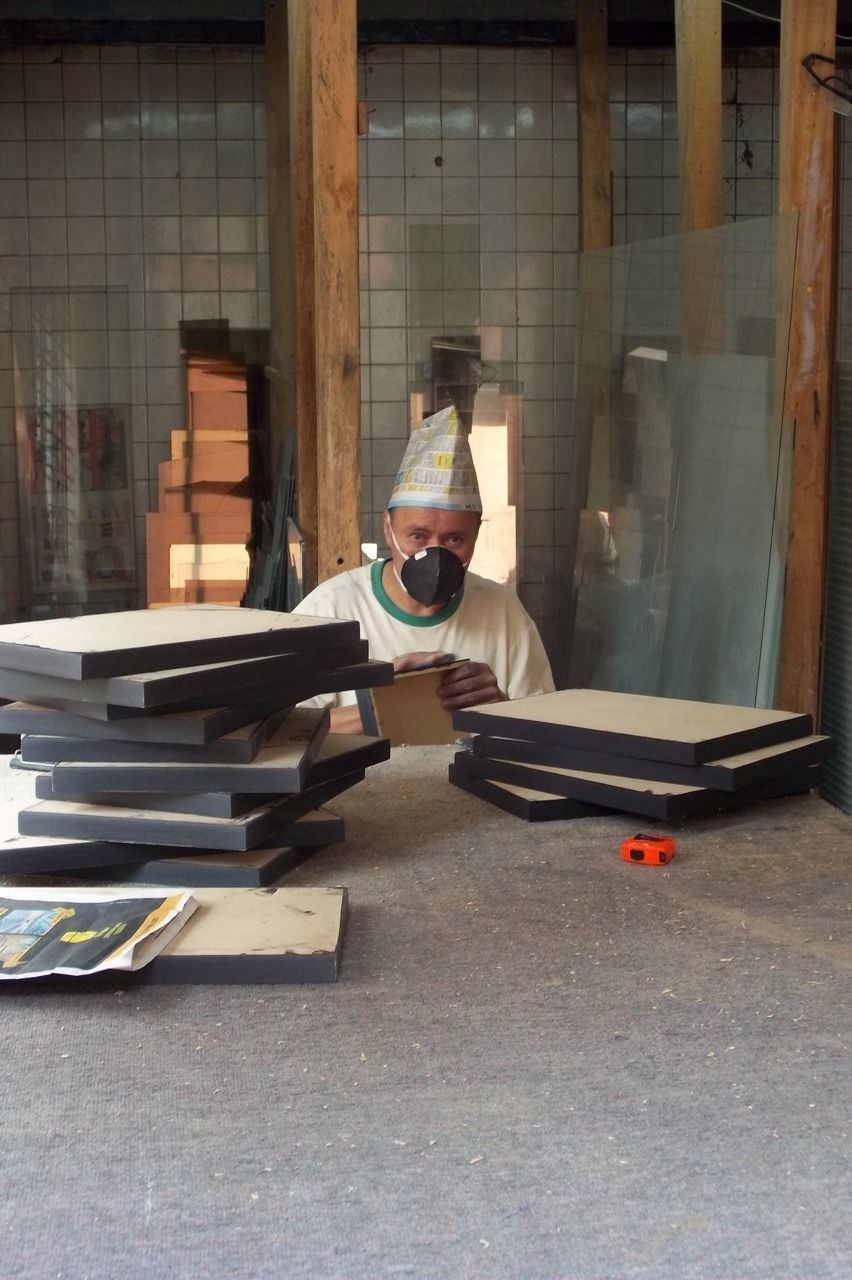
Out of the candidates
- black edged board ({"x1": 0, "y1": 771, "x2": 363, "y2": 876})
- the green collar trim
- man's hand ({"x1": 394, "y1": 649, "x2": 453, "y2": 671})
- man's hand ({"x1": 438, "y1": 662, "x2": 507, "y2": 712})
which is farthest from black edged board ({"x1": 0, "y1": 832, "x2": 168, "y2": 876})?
the green collar trim

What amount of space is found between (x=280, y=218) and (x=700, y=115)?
72.0 inches

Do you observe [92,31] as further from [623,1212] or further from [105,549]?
[623,1212]

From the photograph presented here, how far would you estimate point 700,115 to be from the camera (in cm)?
343

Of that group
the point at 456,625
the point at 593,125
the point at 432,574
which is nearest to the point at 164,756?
the point at 432,574

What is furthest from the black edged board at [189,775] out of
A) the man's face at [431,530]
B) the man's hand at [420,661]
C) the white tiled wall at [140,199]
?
the white tiled wall at [140,199]

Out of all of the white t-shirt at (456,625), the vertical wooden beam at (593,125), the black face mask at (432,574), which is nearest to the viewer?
the black face mask at (432,574)

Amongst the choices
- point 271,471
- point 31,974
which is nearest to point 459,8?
point 271,471

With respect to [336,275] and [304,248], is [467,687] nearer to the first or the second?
[336,275]

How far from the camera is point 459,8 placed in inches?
193

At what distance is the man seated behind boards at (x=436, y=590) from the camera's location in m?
2.50

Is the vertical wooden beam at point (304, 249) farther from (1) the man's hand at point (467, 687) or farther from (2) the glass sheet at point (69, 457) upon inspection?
(2) the glass sheet at point (69, 457)

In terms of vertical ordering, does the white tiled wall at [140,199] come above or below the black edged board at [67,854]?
above

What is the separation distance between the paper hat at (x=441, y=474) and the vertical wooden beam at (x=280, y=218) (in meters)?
2.15

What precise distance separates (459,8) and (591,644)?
2.64 m
